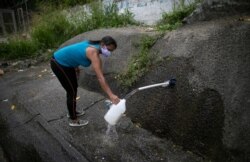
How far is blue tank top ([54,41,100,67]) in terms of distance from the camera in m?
4.97

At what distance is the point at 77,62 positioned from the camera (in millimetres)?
5168

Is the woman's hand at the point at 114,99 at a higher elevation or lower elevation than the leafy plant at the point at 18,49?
higher

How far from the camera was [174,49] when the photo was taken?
220 inches

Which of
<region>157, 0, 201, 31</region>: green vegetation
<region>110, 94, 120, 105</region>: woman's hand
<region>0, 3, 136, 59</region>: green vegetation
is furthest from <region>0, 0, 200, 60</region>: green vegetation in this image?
<region>110, 94, 120, 105</region>: woman's hand

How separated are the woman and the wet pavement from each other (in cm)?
38

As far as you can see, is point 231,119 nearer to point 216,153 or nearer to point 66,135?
point 216,153

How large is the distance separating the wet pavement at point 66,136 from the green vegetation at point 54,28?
13.0 feet

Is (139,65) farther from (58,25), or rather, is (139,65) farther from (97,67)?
(58,25)

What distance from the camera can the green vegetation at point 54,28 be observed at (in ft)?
35.3

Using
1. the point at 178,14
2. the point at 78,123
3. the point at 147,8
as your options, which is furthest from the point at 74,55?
the point at 147,8

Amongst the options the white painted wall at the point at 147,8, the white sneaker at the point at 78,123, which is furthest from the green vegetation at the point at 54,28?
the white sneaker at the point at 78,123

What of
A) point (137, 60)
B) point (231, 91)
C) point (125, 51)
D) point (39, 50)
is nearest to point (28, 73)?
point (39, 50)

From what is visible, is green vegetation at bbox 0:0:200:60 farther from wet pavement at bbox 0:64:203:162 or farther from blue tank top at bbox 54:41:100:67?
blue tank top at bbox 54:41:100:67

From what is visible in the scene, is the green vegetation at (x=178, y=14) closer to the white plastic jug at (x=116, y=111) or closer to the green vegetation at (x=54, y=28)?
the green vegetation at (x=54, y=28)
